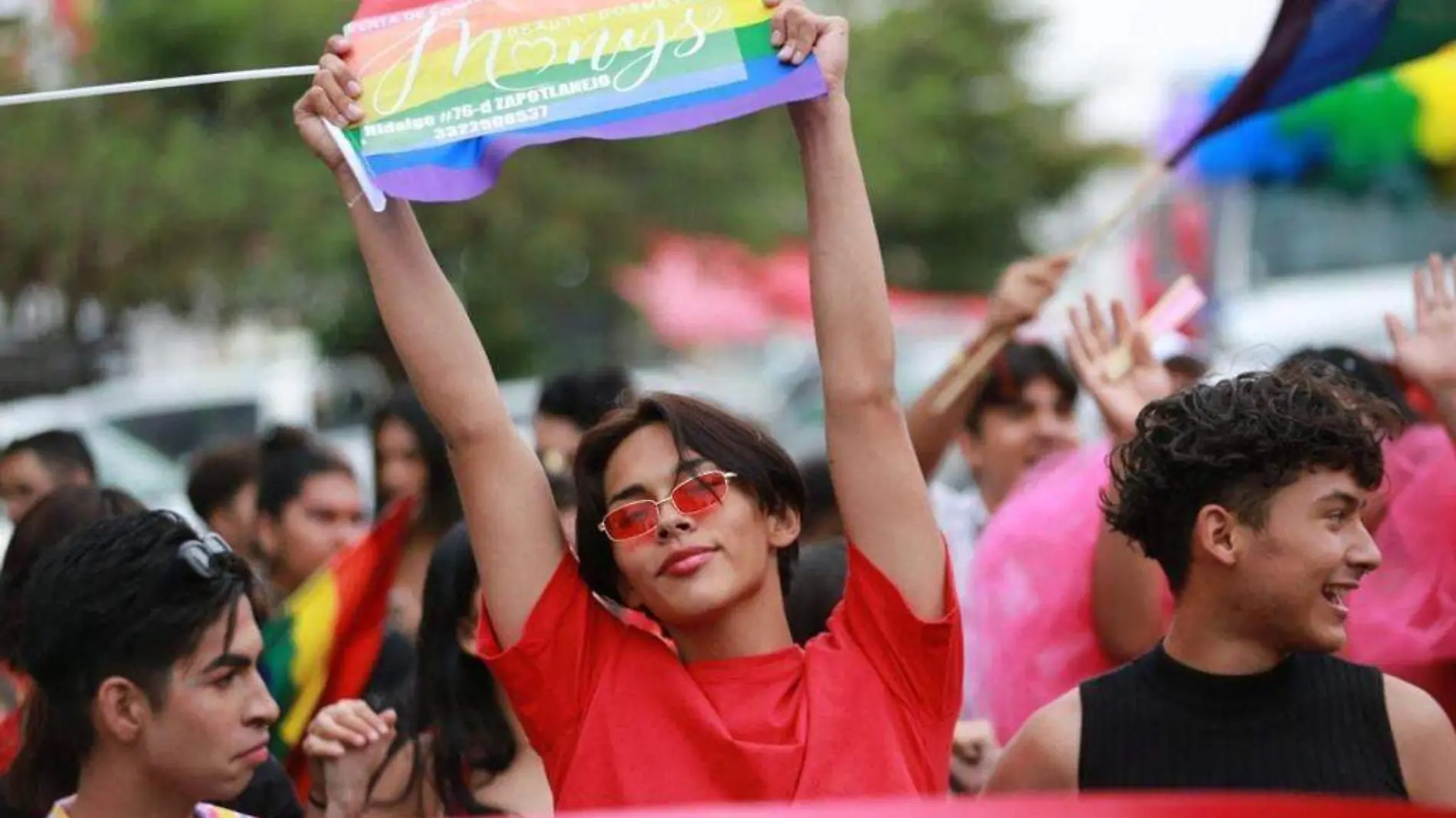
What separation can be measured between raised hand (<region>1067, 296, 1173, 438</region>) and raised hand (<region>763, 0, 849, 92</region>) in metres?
1.42

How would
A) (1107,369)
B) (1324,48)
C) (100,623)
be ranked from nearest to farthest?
(100,623), (1107,369), (1324,48)

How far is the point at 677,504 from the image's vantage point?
371 cm

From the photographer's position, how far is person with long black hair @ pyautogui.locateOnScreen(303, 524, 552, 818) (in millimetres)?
4297

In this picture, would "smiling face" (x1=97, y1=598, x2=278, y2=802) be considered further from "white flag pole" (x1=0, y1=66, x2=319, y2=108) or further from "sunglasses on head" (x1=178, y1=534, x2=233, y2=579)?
"white flag pole" (x1=0, y1=66, x2=319, y2=108)

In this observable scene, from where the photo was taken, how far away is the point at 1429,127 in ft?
24.0

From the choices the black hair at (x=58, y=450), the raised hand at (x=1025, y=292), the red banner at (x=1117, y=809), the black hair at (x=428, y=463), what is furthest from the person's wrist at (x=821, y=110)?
the black hair at (x=58, y=450)

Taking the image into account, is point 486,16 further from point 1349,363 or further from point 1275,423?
point 1349,363

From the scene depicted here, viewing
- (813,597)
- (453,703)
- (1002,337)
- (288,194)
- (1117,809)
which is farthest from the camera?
(288,194)

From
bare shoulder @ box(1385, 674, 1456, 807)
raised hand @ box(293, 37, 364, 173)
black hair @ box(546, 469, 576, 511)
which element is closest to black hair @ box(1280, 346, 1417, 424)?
bare shoulder @ box(1385, 674, 1456, 807)

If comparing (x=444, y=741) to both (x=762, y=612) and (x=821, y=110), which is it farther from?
(x=821, y=110)

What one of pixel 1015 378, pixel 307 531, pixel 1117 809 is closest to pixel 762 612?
pixel 1117 809

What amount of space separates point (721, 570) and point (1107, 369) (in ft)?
5.62

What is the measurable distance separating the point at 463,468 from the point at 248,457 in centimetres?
349

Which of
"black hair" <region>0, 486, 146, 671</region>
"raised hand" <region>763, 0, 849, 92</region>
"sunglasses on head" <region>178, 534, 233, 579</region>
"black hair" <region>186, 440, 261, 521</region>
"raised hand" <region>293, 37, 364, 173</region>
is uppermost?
"raised hand" <region>293, 37, 364, 173</region>
